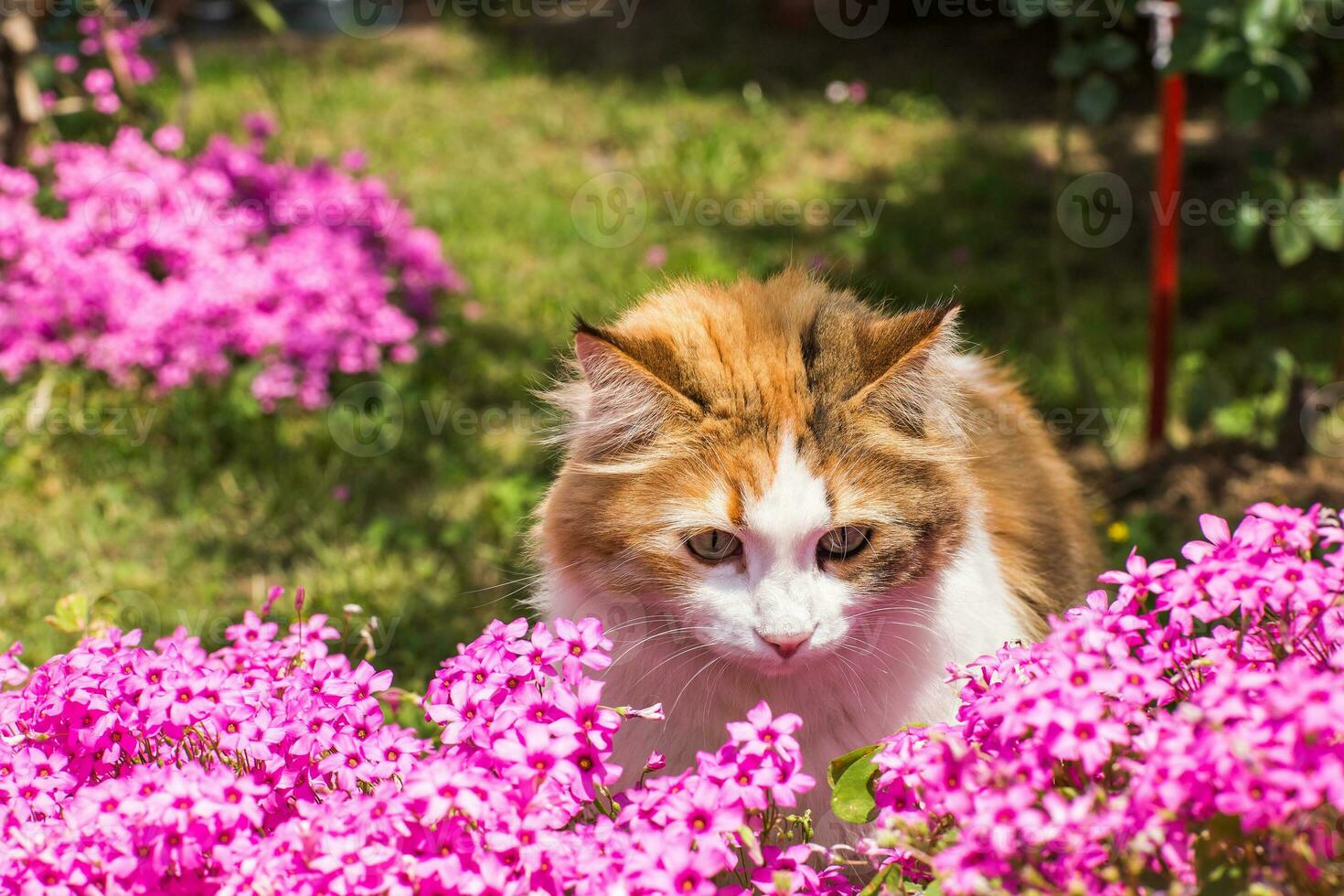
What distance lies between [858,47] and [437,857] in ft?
28.8

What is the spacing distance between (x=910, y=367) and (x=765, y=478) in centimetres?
35

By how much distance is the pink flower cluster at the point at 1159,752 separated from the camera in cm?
133

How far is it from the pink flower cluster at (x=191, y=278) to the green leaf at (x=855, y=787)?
3.40 metres

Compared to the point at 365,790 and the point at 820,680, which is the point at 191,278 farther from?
the point at 820,680

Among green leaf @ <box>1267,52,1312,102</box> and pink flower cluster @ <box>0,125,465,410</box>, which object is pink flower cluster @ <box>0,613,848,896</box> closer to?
green leaf @ <box>1267,52,1312,102</box>

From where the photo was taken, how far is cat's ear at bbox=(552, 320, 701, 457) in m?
2.03

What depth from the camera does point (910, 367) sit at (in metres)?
2.15

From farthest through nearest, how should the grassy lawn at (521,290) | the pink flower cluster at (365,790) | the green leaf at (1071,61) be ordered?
the grassy lawn at (521,290) < the green leaf at (1071,61) < the pink flower cluster at (365,790)

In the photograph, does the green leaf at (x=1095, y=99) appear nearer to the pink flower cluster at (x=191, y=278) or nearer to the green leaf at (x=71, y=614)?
the pink flower cluster at (x=191, y=278)

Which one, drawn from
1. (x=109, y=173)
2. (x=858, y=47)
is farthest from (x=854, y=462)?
(x=858, y=47)

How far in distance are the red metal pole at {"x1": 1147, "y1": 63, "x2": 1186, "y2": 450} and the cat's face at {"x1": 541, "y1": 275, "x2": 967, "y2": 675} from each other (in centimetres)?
210

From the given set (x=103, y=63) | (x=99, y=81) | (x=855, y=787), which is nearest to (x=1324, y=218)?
(x=855, y=787)

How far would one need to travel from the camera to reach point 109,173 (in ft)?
16.6

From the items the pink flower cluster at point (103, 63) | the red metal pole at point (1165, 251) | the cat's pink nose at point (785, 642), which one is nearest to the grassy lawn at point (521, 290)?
the red metal pole at point (1165, 251)
